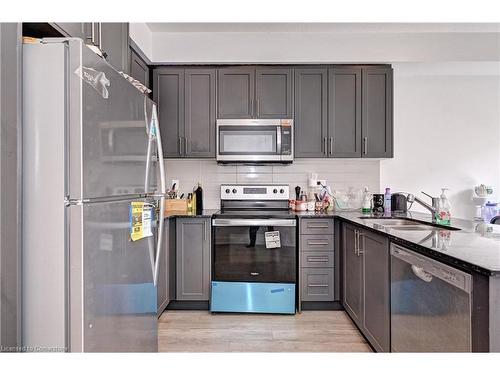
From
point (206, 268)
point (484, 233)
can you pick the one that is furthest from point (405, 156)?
point (206, 268)

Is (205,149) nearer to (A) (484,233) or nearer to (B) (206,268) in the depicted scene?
(B) (206,268)

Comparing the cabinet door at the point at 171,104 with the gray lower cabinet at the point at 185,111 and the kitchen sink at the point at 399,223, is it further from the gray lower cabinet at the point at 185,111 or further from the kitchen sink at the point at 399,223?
the kitchen sink at the point at 399,223

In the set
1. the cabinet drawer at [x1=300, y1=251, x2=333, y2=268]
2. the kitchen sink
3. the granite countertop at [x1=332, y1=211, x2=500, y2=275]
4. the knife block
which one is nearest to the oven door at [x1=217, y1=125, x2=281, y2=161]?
the knife block

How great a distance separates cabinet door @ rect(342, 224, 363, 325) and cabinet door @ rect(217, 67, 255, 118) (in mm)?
1502

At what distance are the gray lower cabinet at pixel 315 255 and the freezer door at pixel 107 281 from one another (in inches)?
65.3

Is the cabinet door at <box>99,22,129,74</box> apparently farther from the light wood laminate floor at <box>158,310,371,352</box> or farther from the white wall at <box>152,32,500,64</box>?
the light wood laminate floor at <box>158,310,371,352</box>

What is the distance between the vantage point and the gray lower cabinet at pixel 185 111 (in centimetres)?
334

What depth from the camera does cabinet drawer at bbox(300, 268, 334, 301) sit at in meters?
3.00

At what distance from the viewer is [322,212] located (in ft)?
10.8

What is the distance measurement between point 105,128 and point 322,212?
243 centimetres

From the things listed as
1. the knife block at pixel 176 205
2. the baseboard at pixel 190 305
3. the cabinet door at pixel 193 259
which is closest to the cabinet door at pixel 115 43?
the knife block at pixel 176 205

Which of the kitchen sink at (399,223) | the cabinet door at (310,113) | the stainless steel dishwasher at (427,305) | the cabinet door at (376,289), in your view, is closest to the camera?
the stainless steel dishwasher at (427,305)

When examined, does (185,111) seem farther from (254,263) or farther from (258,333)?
(258,333)

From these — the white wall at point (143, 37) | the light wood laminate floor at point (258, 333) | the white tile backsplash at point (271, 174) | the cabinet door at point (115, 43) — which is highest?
the white wall at point (143, 37)
